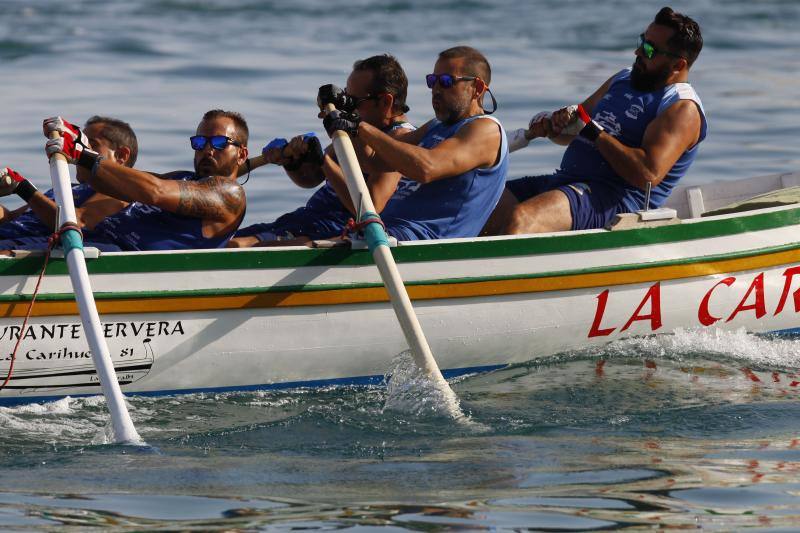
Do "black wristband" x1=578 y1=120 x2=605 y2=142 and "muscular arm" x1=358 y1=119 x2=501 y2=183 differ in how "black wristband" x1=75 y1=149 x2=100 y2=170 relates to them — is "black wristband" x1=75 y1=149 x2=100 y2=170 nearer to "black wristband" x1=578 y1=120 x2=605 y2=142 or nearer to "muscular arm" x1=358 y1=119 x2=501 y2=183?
"muscular arm" x1=358 y1=119 x2=501 y2=183

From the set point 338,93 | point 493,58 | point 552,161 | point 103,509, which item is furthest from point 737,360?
point 493,58

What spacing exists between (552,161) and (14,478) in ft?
36.1

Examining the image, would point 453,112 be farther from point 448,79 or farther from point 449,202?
point 449,202

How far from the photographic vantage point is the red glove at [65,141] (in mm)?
7145

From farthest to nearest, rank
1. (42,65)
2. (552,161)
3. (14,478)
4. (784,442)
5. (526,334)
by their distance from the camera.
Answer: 1. (42,65)
2. (552,161)
3. (526,334)
4. (784,442)
5. (14,478)

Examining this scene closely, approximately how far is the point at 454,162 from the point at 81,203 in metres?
2.10

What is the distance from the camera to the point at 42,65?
2155 cm

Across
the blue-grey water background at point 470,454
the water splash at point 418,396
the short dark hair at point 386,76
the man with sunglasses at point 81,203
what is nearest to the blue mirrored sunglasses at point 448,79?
the short dark hair at point 386,76

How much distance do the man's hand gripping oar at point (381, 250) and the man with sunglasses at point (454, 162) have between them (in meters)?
0.07

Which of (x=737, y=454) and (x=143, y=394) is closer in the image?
(x=737, y=454)

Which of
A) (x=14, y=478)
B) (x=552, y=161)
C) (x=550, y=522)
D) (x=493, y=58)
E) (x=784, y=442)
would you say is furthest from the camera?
(x=493, y=58)

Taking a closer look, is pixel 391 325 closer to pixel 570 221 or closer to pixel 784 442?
pixel 570 221

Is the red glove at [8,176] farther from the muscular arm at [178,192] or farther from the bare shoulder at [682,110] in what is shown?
the bare shoulder at [682,110]

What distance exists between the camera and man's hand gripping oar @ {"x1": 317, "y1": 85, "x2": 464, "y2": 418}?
286 inches
